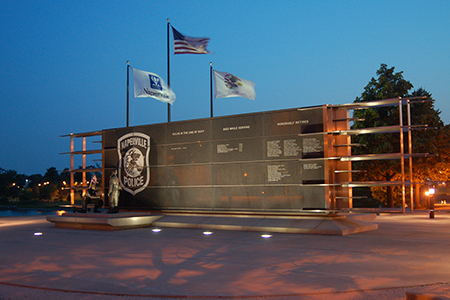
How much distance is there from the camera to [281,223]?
49.2 ft

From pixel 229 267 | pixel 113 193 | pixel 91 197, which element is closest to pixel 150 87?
pixel 113 193

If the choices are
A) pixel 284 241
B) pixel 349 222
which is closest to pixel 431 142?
pixel 349 222

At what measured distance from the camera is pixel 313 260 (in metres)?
9.01

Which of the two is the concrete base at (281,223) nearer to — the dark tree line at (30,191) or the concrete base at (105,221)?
the concrete base at (105,221)

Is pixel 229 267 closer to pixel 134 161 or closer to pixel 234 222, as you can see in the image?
pixel 234 222

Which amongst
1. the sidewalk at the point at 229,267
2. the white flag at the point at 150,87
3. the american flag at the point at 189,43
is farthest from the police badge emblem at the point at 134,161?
the sidewalk at the point at 229,267

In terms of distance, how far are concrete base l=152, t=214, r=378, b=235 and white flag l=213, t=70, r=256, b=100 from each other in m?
6.43

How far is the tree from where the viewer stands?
113 ft

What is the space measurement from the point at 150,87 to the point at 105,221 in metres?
6.92

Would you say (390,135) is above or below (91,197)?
above

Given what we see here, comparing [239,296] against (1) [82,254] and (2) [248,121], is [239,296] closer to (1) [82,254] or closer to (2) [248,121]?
(1) [82,254]

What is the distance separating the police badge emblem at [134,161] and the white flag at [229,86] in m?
4.22

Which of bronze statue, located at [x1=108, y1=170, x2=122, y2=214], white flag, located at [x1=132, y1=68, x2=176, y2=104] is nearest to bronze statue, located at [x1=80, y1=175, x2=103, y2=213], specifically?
bronze statue, located at [x1=108, y1=170, x2=122, y2=214]

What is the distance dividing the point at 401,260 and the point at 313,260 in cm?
177
